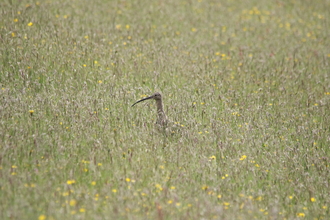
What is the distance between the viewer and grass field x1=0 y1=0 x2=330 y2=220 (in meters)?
5.46

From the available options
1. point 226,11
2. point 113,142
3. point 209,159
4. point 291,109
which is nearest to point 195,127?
point 209,159

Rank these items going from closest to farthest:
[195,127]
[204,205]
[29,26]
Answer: [204,205]
[195,127]
[29,26]

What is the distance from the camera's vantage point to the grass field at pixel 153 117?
215 inches

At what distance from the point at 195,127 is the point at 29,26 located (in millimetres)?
5056

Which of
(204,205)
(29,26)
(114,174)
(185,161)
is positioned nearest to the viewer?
(204,205)

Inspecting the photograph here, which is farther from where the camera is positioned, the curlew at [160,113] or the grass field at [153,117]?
the curlew at [160,113]

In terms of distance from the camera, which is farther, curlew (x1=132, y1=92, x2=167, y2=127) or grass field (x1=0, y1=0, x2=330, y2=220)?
curlew (x1=132, y1=92, x2=167, y2=127)

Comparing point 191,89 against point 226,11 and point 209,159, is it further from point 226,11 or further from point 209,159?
point 226,11

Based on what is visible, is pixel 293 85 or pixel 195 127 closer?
pixel 195 127

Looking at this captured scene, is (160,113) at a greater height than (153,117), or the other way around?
(160,113)

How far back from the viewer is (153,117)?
7.75m

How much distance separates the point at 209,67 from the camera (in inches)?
402

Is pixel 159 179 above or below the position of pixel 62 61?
below

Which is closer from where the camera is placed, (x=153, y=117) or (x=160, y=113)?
(x=160, y=113)
